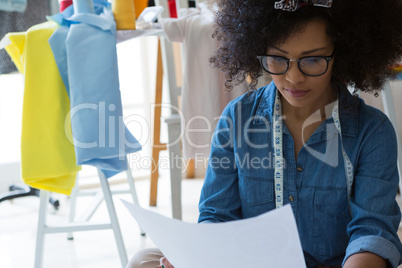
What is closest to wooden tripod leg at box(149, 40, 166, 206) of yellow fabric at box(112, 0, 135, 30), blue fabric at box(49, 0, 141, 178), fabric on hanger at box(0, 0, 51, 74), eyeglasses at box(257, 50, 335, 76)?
fabric on hanger at box(0, 0, 51, 74)

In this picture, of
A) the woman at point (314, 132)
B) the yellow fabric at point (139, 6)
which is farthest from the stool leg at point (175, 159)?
the woman at point (314, 132)

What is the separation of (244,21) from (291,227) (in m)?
0.53

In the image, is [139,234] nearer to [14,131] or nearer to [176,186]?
[176,186]

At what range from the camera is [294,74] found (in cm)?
100

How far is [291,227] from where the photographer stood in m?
0.73

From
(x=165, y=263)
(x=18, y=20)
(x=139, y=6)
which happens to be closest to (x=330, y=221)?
(x=165, y=263)

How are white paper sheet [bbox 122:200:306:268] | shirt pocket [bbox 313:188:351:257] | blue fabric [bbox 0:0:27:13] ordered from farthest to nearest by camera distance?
blue fabric [bbox 0:0:27:13] < shirt pocket [bbox 313:188:351:257] < white paper sheet [bbox 122:200:306:268]

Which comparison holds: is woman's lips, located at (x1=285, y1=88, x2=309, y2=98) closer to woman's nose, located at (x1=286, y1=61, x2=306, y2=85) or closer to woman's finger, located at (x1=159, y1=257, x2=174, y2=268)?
woman's nose, located at (x1=286, y1=61, x2=306, y2=85)

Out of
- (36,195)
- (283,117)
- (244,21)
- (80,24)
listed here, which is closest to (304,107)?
(283,117)

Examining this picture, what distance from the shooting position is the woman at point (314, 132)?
100 centimetres

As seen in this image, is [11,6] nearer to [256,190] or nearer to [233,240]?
[256,190]

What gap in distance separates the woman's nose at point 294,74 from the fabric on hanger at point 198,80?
2.15 ft

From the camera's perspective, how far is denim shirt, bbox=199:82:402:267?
39.0 inches

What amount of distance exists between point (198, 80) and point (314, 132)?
0.66 m
